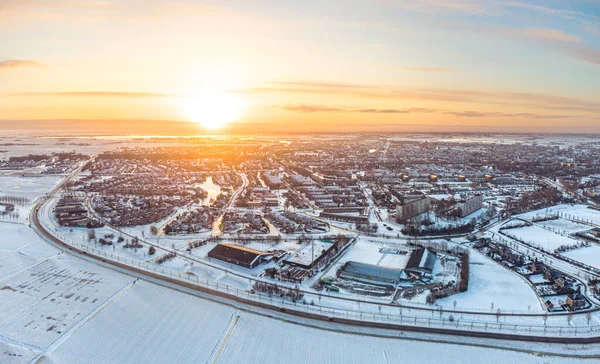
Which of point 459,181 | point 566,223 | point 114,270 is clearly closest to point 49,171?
point 114,270

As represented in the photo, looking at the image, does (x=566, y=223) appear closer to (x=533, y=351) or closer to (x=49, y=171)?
(x=533, y=351)

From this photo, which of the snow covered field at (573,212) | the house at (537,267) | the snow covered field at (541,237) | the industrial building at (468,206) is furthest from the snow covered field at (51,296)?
the snow covered field at (573,212)

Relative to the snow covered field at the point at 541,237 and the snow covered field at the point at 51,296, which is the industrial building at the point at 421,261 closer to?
the snow covered field at the point at 541,237

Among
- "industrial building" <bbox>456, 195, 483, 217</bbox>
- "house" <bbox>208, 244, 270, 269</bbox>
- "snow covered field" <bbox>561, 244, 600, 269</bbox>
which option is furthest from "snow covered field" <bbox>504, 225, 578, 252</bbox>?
"house" <bbox>208, 244, 270, 269</bbox>

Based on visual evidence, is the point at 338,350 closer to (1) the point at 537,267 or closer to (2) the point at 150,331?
(2) the point at 150,331

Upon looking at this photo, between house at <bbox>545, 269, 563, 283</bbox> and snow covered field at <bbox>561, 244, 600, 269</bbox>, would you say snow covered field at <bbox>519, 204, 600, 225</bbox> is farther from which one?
house at <bbox>545, 269, 563, 283</bbox>
